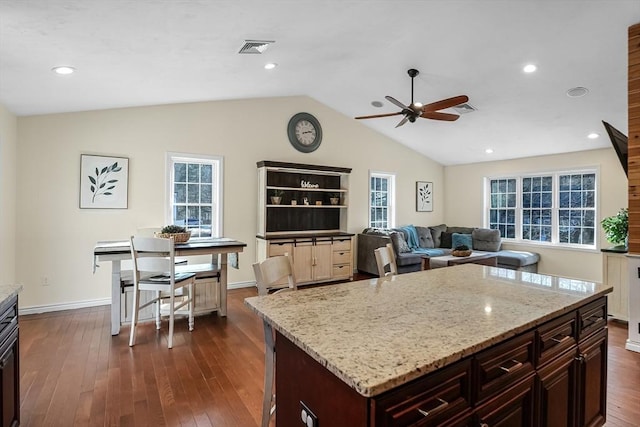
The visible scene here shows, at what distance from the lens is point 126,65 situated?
3184mm

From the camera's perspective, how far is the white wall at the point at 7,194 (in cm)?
368

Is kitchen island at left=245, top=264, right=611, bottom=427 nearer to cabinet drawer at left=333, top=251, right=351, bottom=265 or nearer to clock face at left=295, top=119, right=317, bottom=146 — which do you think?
cabinet drawer at left=333, top=251, right=351, bottom=265

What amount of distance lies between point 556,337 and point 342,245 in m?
4.71

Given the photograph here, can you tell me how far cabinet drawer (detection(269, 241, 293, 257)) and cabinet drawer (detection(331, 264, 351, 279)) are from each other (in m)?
0.97

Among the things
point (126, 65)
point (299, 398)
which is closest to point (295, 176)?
point (126, 65)

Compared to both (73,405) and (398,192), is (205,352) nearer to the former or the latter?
(73,405)

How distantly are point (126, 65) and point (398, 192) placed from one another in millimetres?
5682

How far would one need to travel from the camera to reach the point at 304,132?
6.21 metres

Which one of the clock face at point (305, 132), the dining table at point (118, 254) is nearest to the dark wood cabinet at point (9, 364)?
the dining table at point (118, 254)

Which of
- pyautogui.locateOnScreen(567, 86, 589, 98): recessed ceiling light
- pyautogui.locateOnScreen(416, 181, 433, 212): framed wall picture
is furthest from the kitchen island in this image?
pyautogui.locateOnScreen(416, 181, 433, 212): framed wall picture

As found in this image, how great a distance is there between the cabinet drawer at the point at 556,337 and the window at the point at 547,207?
18.3 feet

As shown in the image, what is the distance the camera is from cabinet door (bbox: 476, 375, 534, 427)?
1.19m

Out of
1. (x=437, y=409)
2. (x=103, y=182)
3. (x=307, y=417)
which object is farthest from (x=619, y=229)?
(x=103, y=182)

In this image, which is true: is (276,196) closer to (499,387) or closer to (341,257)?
(341,257)
